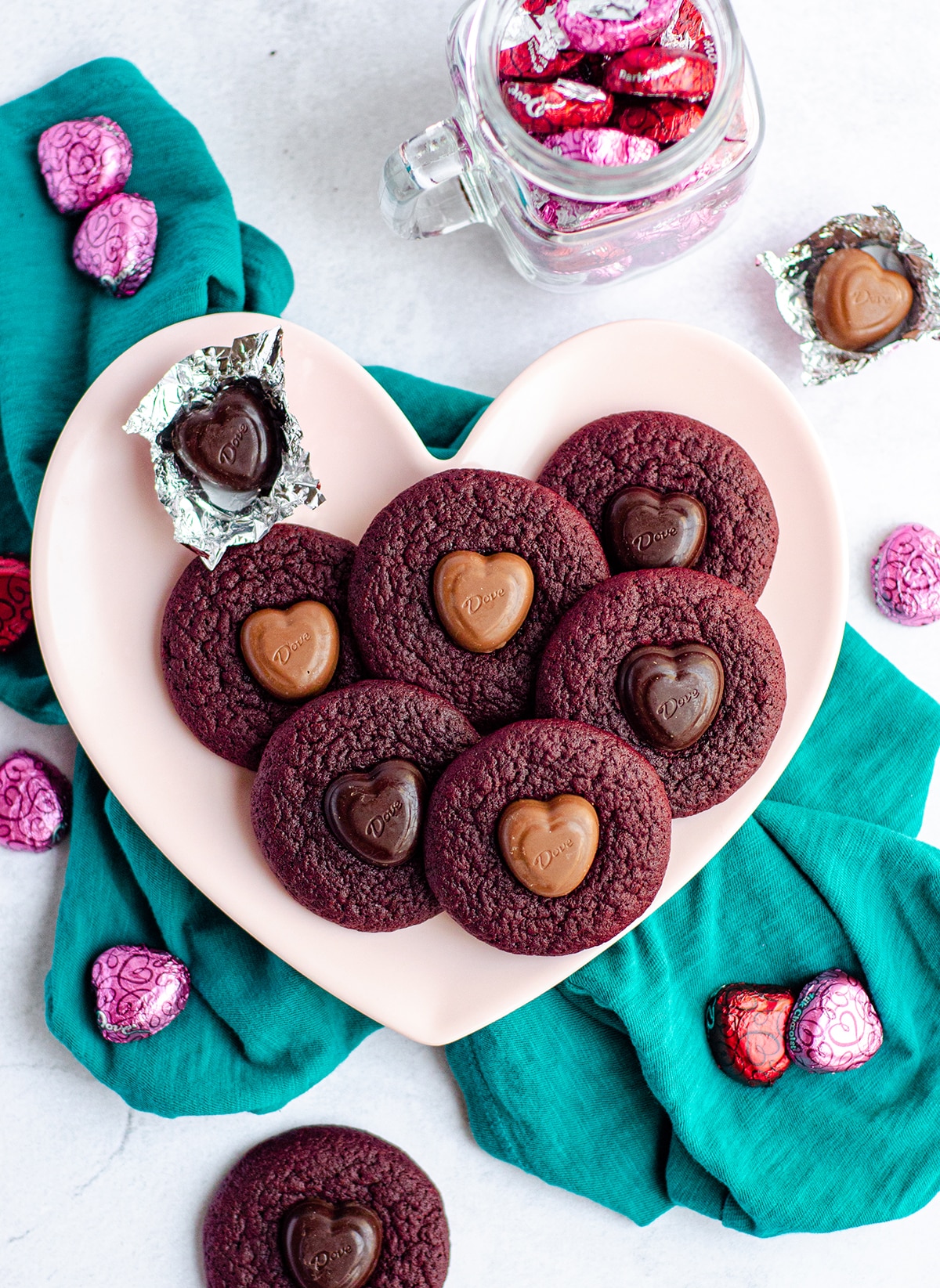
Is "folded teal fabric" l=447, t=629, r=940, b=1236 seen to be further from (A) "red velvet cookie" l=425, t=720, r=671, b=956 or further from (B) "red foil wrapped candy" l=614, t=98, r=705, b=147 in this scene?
(B) "red foil wrapped candy" l=614, t=98, r=705, b=147

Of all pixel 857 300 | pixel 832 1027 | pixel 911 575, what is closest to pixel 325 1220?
pixel 832 1027

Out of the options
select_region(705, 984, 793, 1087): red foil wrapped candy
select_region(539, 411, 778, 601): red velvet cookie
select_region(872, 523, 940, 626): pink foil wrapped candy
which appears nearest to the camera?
select_region(539, 411, 778, 601): red velvet cookie

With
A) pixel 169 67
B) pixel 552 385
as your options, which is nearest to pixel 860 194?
pixel 552 385

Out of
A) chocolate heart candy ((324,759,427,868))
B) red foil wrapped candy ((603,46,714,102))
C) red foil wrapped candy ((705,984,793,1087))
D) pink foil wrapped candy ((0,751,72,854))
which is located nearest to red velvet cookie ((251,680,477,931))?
chocolate heart candy ((324,759,427,868))

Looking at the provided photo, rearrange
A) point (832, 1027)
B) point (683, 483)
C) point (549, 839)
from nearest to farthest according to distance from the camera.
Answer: point (549, 839), point (683, 483), point (832, 1027)

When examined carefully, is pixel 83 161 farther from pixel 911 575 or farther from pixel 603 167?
pixel 911 575

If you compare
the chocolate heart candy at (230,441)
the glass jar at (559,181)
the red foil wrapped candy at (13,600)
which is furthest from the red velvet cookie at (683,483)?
the red foil wrapped candy at (13,600)
